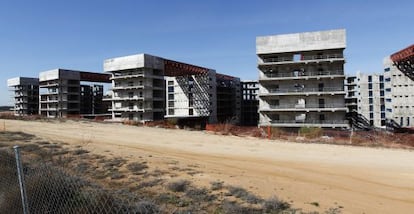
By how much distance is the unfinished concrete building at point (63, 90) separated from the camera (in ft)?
289

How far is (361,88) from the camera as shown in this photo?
7531 centimetres

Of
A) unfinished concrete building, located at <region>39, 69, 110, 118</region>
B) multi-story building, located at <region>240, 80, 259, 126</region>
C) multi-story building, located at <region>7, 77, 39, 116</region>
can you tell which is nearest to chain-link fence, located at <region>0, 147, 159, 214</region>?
multi-story building, located at <region>240, 80, 259, 126</region>

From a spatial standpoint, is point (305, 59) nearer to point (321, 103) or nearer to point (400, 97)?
point (321, 103)

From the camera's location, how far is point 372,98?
73.3 metres

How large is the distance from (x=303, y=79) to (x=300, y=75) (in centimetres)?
103

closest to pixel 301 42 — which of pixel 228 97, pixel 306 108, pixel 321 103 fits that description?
pixel 321 103

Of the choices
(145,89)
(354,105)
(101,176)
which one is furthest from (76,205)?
(354,105)

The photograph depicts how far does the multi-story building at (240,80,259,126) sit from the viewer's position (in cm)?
8827

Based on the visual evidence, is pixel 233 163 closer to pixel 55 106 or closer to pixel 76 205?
pixel 76 205

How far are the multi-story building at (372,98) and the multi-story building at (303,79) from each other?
30.1 meters

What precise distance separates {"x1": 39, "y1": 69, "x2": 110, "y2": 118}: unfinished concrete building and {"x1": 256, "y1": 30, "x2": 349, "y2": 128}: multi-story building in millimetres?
55323

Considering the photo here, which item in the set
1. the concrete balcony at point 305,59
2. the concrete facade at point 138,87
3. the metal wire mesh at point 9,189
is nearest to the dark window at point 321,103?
the concrete balcony at point 305,59

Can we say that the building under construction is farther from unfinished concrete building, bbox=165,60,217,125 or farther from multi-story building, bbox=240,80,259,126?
multi-story building, bbox=240,80,259,126

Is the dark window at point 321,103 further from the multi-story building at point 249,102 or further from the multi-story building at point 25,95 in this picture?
the multi-story building at point 25,95
